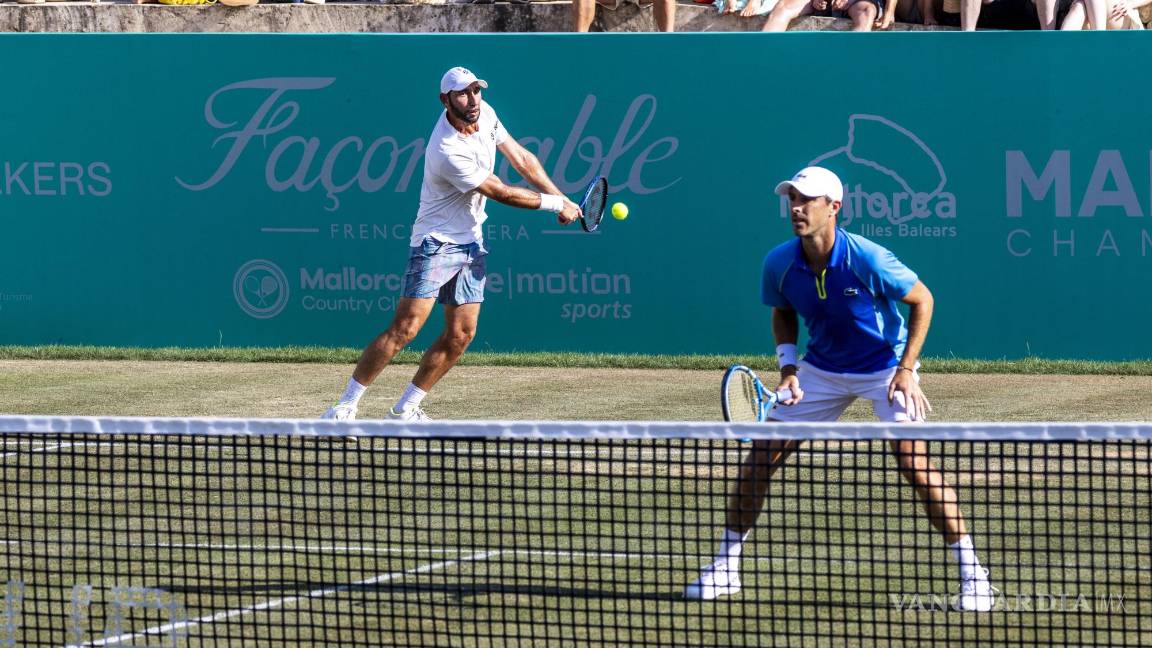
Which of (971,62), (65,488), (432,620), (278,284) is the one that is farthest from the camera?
(278,284)

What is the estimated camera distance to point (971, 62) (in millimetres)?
10688

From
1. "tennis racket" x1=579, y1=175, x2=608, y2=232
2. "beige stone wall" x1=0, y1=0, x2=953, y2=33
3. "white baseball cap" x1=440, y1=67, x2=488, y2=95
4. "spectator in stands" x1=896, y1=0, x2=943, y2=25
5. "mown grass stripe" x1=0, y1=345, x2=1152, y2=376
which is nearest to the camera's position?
"white baseball cap" x1=440, y1=67, x2=488, y2=95

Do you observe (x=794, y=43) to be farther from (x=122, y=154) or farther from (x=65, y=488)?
(x=65, y=488)

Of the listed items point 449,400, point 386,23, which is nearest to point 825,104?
point 449,400

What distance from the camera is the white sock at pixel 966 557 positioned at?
5.23 meters

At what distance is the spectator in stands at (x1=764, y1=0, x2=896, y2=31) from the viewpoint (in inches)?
484

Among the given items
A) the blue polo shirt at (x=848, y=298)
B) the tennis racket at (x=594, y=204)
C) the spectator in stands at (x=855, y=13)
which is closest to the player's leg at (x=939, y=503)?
the blue polo shirt at (x=848, y=298)

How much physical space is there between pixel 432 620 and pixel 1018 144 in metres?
6.72

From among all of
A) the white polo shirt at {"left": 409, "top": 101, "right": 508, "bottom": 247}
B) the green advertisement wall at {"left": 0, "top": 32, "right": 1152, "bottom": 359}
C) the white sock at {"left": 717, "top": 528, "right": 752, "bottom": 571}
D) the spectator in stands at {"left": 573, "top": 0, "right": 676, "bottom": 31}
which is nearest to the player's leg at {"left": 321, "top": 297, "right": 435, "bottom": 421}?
the white polo shirt at {"left": 409, "top": 101, "right": 508, "bottom": 247}

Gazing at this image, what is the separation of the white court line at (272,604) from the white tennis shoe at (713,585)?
2.92 feet

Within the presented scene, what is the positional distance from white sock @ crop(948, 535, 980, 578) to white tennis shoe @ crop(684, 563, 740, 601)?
703 mm

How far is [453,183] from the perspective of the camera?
8227mm

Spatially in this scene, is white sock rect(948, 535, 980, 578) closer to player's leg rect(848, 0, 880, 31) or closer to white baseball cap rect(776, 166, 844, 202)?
white baseball cap rect(776, 166, 844, 202)

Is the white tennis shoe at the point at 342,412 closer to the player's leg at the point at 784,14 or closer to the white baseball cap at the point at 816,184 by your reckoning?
the white baseball cap at the point at 816,184
